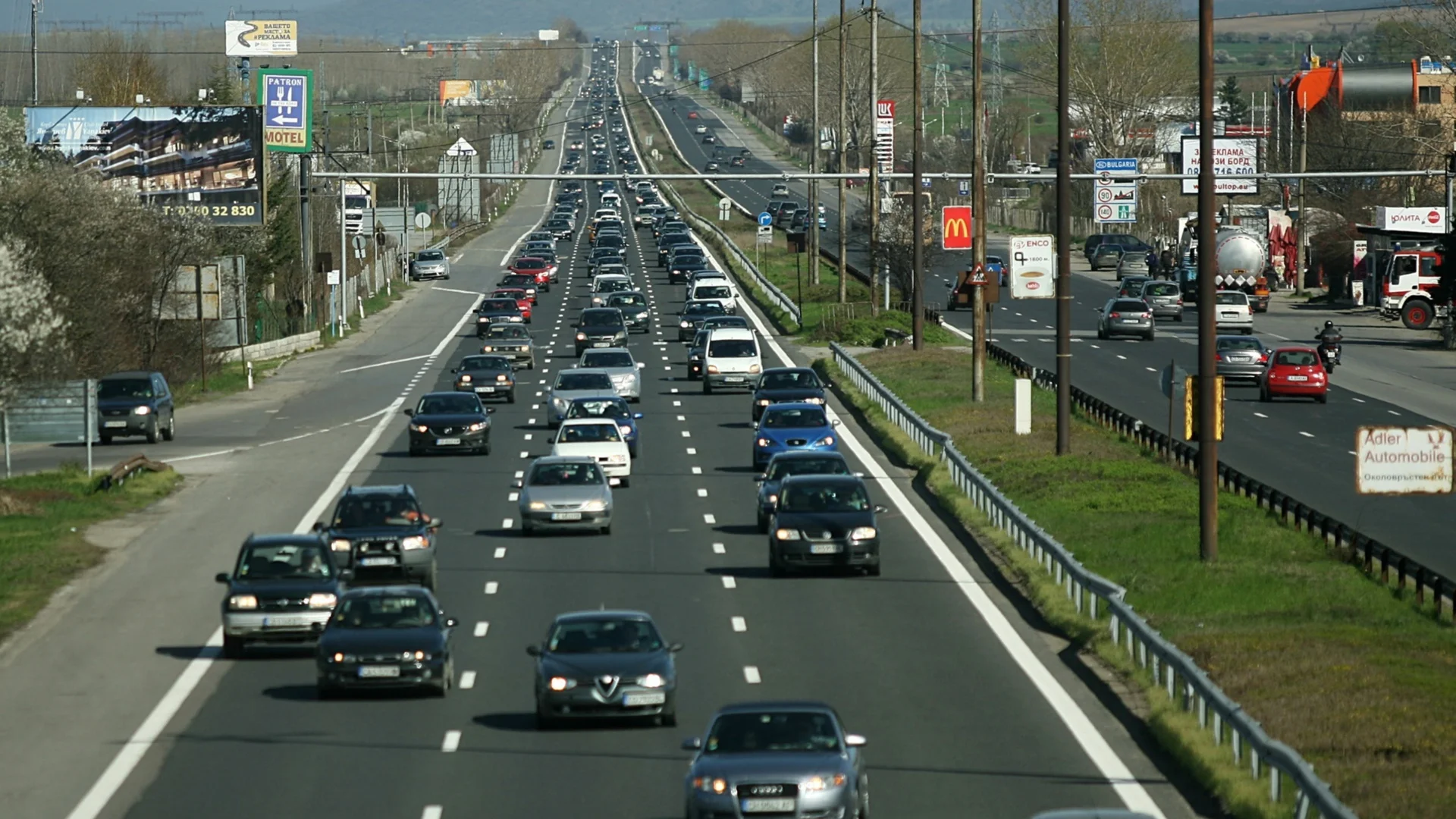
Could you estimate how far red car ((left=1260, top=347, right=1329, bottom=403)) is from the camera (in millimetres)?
57281

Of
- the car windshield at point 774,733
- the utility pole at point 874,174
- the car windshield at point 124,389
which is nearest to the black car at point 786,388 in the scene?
the car windshield at point 124,389

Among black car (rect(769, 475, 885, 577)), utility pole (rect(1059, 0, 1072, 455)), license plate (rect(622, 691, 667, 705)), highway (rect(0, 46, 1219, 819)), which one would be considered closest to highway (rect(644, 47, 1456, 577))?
utility pole (rect(1059, 0, 1072, 455))

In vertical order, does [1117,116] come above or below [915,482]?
above

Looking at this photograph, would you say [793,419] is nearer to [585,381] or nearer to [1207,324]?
[585,381]

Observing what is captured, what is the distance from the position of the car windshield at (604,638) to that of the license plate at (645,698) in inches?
25.8

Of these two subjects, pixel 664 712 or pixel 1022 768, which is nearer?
pixel 1022 768

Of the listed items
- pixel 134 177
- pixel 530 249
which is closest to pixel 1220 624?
pixel 134 177

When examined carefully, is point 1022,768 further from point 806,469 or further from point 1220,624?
point 806,469

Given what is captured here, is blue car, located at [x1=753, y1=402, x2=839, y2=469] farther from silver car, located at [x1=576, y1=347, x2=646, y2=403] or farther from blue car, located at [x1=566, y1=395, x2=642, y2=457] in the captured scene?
silver car, located at [x1=576, y1=347, x2=646, y2=403]

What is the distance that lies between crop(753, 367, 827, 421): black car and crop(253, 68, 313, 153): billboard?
35.1 metres

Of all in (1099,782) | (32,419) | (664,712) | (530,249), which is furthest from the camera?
(530,249)

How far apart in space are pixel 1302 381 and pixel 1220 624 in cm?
3261

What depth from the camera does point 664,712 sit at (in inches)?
883

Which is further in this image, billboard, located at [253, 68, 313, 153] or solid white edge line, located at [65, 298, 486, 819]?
billboard, located at [253, 68, 313, 153]
